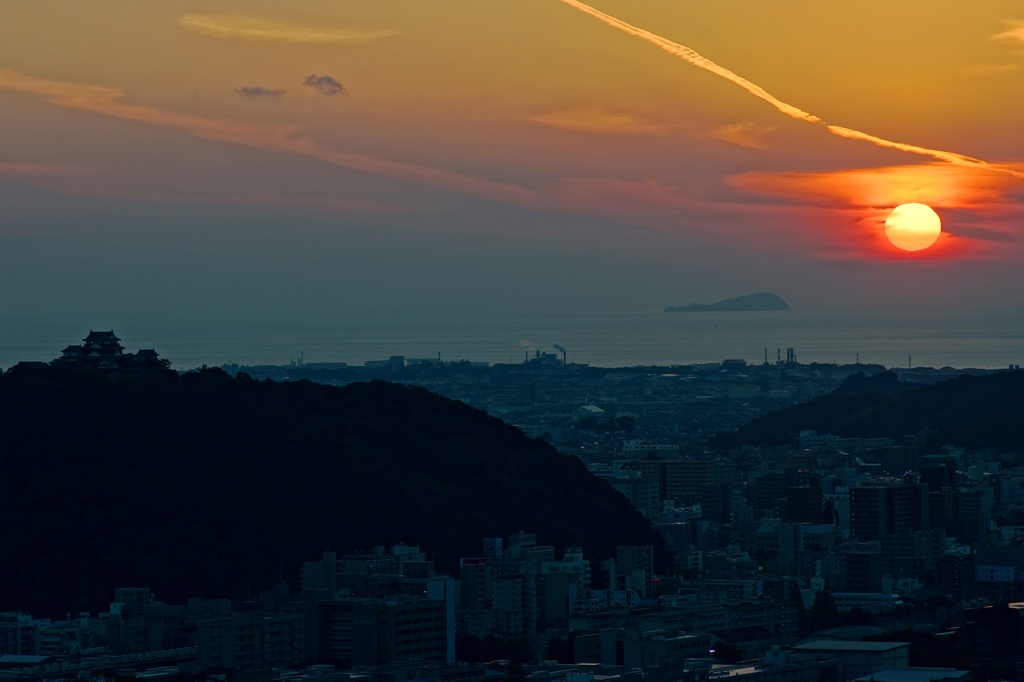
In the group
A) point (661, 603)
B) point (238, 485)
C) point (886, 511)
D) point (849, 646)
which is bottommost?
point (849, 646)

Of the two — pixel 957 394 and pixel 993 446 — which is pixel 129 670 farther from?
pixel 957 394

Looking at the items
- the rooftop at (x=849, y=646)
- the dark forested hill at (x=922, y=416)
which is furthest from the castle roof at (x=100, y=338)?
Answer: the dark forested hill at (x=922, y=416)

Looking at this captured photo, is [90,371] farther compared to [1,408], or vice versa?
[90,371]

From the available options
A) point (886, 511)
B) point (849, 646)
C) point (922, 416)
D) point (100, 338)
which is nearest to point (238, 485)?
point (100, 338)

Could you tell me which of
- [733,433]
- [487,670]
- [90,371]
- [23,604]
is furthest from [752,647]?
[733,433]

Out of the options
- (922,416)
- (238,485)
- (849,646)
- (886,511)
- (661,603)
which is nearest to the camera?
(849,646)

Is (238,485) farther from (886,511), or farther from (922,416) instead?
(922,416)

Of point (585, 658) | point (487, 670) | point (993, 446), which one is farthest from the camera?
point (993, 446)
